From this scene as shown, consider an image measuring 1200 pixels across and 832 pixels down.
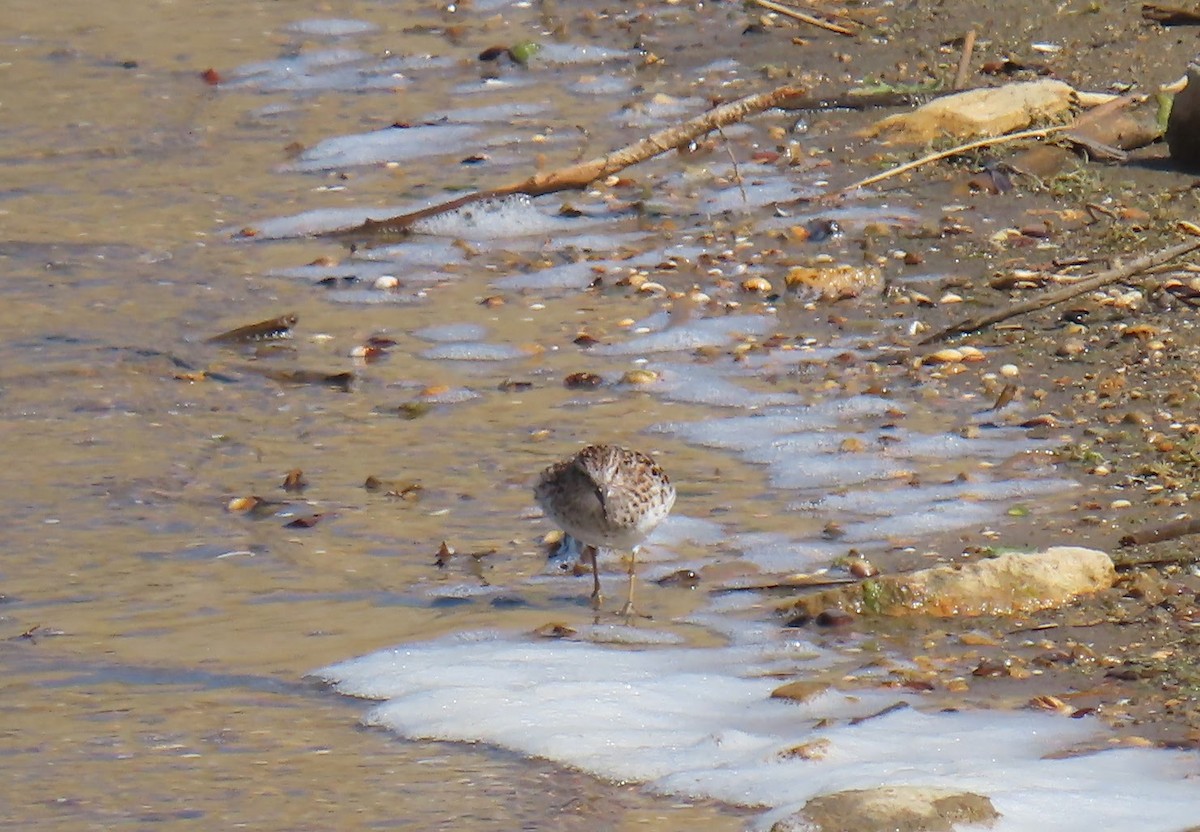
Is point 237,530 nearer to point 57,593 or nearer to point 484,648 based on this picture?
point 57,593

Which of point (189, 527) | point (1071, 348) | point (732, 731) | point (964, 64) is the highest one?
point (964, 64)

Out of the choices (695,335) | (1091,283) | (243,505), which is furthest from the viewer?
(695,335)

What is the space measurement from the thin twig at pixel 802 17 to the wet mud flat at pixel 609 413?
0.09 m

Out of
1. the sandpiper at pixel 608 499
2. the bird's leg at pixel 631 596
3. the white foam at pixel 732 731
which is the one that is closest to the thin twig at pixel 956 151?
the sandpiper at pixel 608 499

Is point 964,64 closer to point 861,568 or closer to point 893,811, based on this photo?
point 861,568

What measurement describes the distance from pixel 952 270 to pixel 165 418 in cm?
297

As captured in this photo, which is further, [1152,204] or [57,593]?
[1152,204]

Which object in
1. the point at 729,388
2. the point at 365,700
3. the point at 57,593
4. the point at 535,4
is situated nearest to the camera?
the point at 365,700

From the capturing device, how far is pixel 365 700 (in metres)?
4.89

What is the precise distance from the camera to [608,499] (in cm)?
543

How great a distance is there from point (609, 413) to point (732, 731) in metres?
2.49

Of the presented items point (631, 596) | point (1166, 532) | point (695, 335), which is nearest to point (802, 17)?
point (695, 335)

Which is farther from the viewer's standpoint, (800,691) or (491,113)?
A: (491,113)

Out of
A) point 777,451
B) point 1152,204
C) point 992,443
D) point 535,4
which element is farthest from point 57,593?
point 535,4
